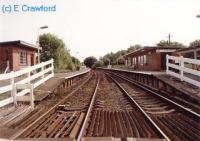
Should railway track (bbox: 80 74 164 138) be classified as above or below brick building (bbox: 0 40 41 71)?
below

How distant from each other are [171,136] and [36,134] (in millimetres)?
2487

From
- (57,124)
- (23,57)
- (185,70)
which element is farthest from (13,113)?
(23,57)

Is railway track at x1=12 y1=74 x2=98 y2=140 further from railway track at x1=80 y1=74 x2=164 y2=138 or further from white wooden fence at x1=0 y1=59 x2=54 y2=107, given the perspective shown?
white wooden fence at x1=0 y1=59 x2=54 y2=107

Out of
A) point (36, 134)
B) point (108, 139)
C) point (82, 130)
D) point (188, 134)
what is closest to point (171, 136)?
point (188, 134)

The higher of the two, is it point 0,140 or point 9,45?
point 9,45

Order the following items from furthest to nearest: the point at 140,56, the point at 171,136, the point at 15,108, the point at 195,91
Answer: the point at 140,56
the point at 195,91
the point at 15,108
the point at 171,136

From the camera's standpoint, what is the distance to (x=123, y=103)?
34.5 feet

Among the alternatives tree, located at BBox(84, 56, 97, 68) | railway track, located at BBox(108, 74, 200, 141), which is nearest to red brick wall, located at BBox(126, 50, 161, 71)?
railway track, located at BBox(108, 74, 200, 141)

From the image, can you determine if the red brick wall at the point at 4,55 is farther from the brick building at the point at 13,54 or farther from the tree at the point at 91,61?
the tree at the point at 91,61

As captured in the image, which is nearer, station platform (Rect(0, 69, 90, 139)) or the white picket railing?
station platform (Rect(0, 69, 90, 139))

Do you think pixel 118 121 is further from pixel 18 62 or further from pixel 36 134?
pixel 18 62

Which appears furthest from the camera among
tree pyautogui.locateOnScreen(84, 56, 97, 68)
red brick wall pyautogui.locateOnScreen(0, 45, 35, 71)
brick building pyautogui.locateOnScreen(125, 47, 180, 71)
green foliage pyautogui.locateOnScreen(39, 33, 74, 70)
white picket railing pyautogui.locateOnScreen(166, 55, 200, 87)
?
tree pyautogui.locateOnScreen(84, 56, 97, 68)

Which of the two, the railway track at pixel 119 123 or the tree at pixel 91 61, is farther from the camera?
the tree at pixel 91 61

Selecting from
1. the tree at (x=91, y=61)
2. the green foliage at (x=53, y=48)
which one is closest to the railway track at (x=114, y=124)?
the green foliage at (x=53, y=48)
